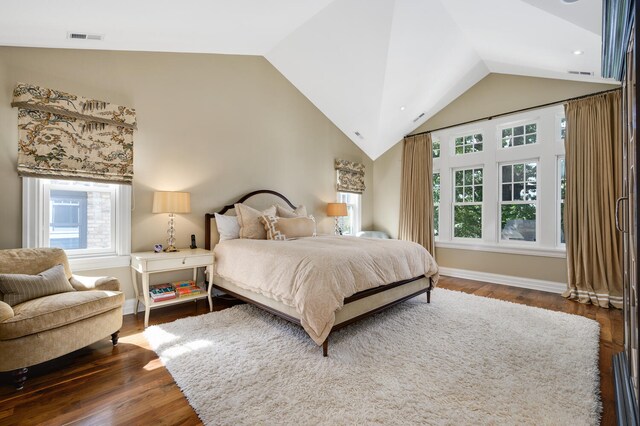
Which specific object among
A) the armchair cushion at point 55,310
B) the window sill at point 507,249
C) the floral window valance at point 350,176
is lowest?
the armchair cushion at point 55,310

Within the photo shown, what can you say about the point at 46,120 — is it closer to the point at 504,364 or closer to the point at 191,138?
the point at 191,138

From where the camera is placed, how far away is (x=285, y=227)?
3.77 meters

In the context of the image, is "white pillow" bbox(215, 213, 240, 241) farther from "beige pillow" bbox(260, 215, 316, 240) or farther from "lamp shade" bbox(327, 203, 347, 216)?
"lamp shade" bbox(327, 203, 347, 216)

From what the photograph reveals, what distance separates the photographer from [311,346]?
2418 mm

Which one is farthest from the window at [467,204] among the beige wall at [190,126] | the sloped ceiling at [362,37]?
the beige wall at [190,126]

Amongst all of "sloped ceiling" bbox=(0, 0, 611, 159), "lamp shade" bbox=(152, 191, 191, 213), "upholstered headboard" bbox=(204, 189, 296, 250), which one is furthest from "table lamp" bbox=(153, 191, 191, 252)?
"sloped ceiling" bbox=(0, 0, 611, 159)

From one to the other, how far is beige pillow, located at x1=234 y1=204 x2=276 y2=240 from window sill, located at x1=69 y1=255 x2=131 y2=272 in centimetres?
125

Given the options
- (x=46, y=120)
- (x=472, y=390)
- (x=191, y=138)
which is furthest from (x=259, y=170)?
(x=472, y=390)

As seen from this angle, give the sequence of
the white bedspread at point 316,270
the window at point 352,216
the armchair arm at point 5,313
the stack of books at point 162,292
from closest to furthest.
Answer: the armchair arm at point 5,313 < the white bedspread at point 316,270 < the stack of books at point 162,292 < the window at point 352,216

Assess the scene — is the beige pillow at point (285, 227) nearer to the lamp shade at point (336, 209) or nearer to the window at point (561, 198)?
the lamp shade at point (336, 209)

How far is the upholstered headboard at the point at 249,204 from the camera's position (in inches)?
150

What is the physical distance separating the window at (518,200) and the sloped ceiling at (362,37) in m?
1.33

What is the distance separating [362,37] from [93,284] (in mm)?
3894

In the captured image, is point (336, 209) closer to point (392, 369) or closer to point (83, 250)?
point (392, 369)
